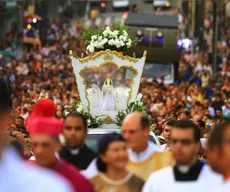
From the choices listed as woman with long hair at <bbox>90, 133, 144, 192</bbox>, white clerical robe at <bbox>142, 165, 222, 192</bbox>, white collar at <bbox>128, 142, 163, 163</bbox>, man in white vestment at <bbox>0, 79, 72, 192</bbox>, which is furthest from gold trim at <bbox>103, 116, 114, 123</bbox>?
man in white vestment at <bbox>0, 79, 72, 192</bbox>

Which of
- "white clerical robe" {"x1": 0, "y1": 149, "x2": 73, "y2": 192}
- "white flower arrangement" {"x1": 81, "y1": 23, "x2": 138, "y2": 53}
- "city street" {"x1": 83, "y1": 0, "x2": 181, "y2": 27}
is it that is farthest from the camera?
"city street" {"x1": 83, "y1": 0, "x2": 181, "y2": 27}

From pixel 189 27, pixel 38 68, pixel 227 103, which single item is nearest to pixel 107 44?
pixel 227 103

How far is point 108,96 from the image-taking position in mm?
15688

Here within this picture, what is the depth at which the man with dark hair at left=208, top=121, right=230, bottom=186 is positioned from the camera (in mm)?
6621

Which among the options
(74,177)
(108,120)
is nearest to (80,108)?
(108,120)

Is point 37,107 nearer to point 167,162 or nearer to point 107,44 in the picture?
point 167,162

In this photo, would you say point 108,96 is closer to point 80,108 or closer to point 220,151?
point 80,108

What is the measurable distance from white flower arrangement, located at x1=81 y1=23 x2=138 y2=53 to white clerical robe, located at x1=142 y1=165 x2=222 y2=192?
32.0ft

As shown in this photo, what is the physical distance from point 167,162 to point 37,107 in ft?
5.77

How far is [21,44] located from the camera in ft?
155

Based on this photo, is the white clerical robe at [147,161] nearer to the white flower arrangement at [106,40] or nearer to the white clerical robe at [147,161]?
the white clerical robe at [147,161]

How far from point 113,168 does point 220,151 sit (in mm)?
706

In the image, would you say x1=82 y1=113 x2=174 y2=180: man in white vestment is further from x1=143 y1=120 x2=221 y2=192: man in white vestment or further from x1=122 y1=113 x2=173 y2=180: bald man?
x1=143 y1=120 x2=221 y2=192: man in white vestment

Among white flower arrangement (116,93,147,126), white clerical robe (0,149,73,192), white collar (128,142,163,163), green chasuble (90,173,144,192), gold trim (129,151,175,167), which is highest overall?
white clerical robe (0,149,73,192)
